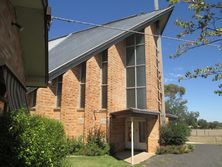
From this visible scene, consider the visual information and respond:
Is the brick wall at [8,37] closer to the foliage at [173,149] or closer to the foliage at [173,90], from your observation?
the foliage at [173,149]

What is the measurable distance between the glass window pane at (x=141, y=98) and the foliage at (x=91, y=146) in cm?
387

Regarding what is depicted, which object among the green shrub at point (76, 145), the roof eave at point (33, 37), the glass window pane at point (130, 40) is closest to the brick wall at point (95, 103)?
the green shrub at point (76, 145)

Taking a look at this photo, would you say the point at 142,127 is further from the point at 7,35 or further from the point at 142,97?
the point at 7,35

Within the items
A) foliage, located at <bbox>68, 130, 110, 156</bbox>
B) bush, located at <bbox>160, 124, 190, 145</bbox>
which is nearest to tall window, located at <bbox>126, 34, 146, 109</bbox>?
bush, located at <bbox>160, 124, 190, 145</bbox>

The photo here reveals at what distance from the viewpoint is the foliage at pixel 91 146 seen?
18.6 meters

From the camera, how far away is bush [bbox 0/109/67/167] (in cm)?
428

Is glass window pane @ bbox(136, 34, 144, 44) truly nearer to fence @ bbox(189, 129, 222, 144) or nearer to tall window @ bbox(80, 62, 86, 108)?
tall window @ bbox(80, 62, 86, 108)

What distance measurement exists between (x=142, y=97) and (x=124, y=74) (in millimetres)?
2480

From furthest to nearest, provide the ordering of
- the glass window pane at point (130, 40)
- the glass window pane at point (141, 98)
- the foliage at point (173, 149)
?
the glass window pane at point (130, 40), the glass window pane at point (141, 98), the foliage at point (173, 149)

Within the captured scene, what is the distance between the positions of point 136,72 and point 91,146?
7039mm

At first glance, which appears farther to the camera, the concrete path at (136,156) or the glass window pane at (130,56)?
the glass window pane at (130,56)

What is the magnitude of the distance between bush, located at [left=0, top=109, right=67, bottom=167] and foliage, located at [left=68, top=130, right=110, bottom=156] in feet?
45.8

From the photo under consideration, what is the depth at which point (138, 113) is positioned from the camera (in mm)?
18344

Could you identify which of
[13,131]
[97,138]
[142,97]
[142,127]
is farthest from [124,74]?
[13,131]
